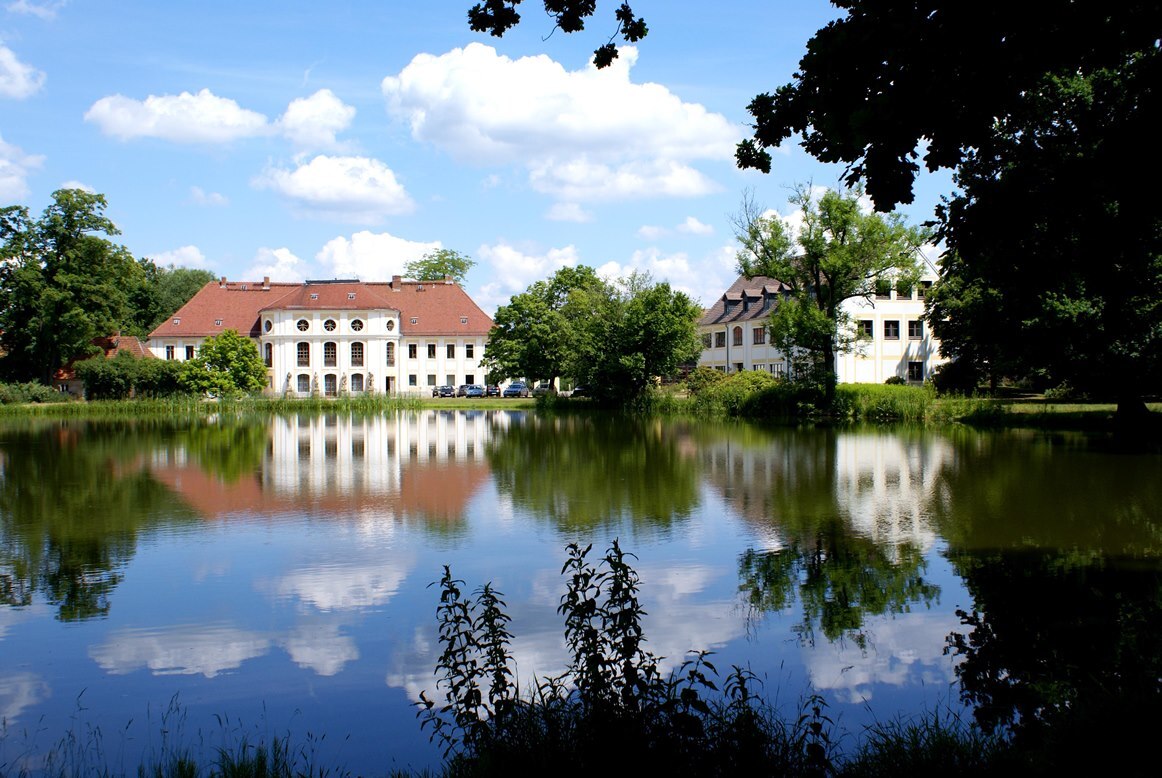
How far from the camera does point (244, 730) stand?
21.2ft

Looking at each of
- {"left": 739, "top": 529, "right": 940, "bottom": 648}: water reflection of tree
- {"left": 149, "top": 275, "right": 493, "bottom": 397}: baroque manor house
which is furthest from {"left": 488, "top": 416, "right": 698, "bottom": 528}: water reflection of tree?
{"left": 149, "top": 275, "right": 493, "bottom": 397}: baroque manor house

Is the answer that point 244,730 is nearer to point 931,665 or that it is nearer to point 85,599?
point 85,599

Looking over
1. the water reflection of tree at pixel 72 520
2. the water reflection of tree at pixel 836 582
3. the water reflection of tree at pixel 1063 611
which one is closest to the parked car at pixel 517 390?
the water reflection of tree at pixel 72 520

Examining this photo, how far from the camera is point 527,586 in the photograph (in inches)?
407

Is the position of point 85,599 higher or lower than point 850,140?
lower

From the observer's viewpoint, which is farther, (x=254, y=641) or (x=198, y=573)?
(x=198, y=573)

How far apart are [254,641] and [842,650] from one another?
5236 mm

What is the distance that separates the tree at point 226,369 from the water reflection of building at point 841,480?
3848cm

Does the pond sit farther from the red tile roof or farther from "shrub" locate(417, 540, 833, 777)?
the red tile roof

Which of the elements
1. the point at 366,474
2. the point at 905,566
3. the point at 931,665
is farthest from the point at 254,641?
the point at 366,474

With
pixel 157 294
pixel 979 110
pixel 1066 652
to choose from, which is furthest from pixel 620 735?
pixel 157 294

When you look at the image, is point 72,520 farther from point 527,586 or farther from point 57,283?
point 57,283

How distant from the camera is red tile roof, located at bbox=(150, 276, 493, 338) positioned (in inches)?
3137

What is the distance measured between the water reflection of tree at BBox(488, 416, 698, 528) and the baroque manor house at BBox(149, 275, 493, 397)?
45892 millimetres
